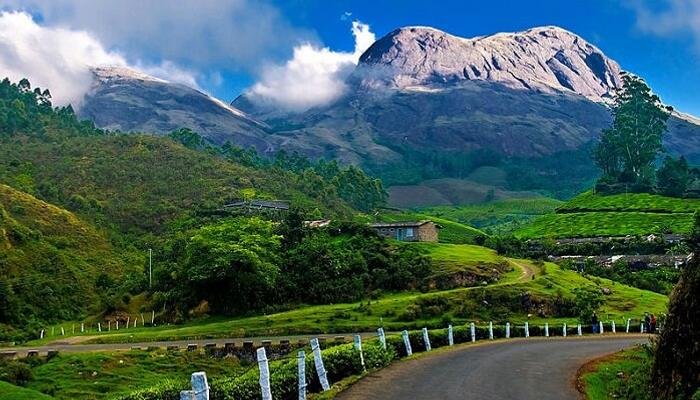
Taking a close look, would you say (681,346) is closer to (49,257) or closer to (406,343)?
(406,343)

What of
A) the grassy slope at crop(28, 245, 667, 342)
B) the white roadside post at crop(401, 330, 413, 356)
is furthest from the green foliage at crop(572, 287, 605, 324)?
the white roadside post at crop(401, 330, 413, 356)

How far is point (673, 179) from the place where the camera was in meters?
127

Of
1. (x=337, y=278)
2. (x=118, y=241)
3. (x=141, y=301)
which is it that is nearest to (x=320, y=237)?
(x=337, y=278)

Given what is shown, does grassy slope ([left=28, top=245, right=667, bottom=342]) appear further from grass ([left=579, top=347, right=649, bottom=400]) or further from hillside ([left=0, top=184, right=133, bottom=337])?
grass ([left=579, top=347, right=649, bottom=400])

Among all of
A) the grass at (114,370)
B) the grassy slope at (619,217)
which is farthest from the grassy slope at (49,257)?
the grassy slope at (619,217)

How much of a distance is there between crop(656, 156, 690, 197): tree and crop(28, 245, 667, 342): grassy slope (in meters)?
70.4

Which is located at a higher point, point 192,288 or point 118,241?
point 118,241

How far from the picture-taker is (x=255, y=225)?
69.8m

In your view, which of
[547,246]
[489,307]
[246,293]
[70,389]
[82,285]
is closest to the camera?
[70,389]

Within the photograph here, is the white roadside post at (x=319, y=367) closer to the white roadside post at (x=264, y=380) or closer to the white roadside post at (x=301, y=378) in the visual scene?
the white roadside post at (x=301, y=378)

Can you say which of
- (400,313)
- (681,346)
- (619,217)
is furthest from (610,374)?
(619,217)

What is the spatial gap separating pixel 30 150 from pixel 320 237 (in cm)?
8801

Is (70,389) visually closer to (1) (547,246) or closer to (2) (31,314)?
(2) (31,314)

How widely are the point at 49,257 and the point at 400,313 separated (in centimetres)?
4671
